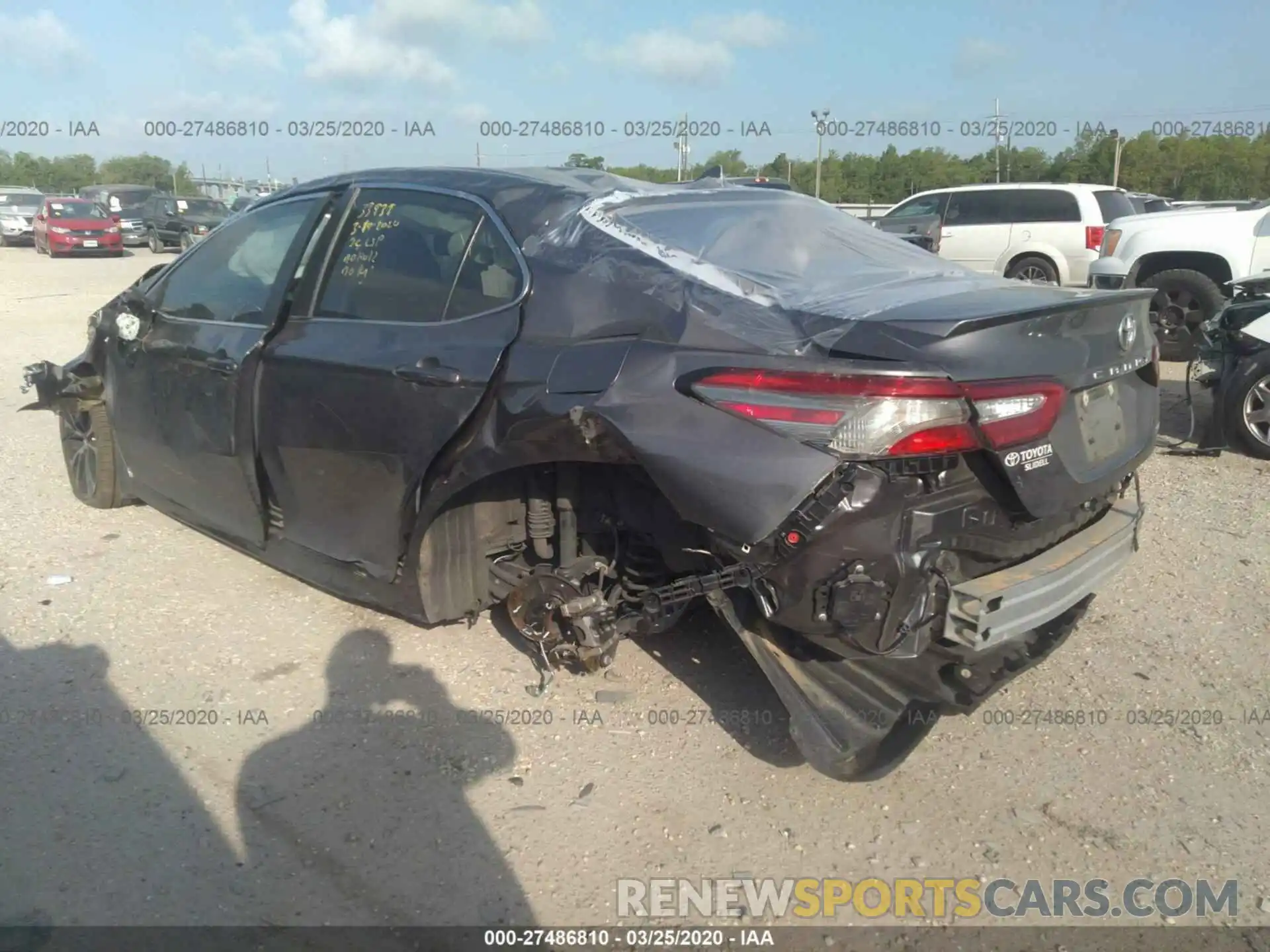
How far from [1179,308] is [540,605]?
8429 millimetres

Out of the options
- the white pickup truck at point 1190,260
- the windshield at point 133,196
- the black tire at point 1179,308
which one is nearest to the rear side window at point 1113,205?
the white pickup truck at point 1190,260

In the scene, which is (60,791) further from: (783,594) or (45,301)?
(45,301)

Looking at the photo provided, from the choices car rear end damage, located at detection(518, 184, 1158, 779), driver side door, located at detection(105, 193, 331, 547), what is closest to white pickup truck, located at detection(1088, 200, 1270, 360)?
car rear end damage, located at detection(518, 184, 1158, 779)

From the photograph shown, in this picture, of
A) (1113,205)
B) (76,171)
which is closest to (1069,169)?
(1113,205)

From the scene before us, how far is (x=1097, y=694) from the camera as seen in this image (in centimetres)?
350

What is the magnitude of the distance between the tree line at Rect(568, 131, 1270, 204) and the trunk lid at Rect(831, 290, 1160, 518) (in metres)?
32.0

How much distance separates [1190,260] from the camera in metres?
9.62

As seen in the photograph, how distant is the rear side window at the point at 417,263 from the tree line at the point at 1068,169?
103 ft

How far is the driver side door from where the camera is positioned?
3.86m

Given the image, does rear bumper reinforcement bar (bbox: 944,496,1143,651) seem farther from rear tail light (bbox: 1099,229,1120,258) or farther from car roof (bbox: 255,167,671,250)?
rear tail light (bbox: 1099,229,1120,258)

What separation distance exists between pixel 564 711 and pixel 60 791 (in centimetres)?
156

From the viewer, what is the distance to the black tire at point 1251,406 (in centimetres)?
630

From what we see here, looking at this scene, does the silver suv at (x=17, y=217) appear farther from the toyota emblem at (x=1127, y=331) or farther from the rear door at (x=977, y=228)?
the toyota emblem at (x=1127, y=331)

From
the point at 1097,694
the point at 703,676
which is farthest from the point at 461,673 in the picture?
the point at 1097,694
